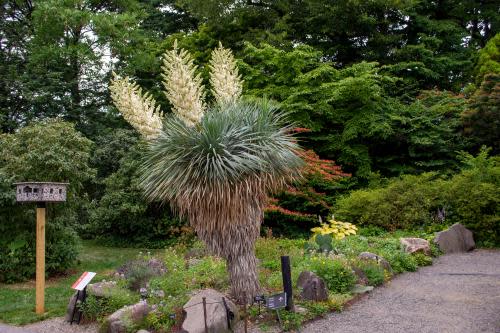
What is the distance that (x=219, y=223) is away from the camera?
6.40 meters

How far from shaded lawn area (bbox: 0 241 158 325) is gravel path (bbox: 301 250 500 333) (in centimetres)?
427

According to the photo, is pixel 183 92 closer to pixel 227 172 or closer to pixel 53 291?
pixel 227 172

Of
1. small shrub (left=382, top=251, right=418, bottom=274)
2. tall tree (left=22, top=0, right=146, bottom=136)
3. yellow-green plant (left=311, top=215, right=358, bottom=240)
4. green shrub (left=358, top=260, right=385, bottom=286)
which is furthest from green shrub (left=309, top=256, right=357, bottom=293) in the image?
tall tree (left=22, top=0, right=146, bottom=136)

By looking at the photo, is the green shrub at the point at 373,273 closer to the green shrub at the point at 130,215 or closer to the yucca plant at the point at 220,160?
the yucca plant at the point at 220,160

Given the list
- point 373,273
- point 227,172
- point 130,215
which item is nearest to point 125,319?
point 227,172

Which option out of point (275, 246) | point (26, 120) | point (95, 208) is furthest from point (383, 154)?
point (26, 120)

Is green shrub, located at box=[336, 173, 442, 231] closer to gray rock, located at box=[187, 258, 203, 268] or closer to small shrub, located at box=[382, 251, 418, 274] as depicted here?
small shrub, located at box=[382, 251, 418, 274]

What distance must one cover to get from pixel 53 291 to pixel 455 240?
8773 millimetres

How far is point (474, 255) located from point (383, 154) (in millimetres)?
6253

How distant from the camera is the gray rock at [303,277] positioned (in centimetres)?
711

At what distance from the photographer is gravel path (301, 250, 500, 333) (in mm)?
6059

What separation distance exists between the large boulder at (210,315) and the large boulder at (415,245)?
531 centimetres

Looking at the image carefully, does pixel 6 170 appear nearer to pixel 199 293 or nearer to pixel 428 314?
pixel 199 293

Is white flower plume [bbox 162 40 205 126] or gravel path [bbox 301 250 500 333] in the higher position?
white flower plume [bbox 162 40 205 126]
